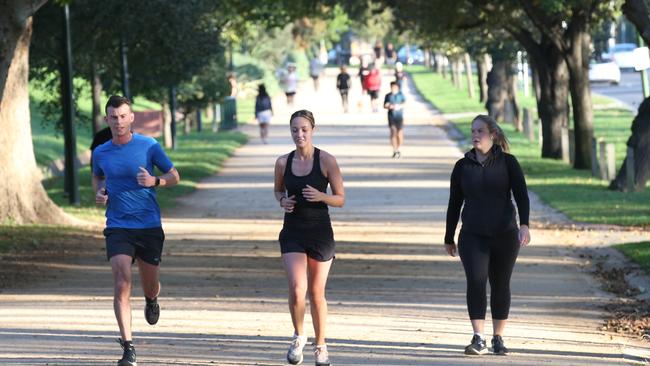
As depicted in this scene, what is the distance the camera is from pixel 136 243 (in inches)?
423

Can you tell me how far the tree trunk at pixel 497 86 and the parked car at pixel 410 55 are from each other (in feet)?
270

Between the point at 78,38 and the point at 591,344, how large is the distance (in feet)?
63.0

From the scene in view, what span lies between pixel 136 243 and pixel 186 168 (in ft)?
77.9

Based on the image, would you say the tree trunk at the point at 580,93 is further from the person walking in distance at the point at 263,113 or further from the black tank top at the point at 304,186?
the black tank top at the point at 304,186

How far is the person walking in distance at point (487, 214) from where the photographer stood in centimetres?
1105

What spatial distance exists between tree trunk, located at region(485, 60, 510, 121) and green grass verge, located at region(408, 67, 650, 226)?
1025 mm

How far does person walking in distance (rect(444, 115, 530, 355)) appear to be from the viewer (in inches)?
435

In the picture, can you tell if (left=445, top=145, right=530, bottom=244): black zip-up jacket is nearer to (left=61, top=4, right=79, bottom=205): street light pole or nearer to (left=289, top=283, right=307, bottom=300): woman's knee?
(left=289, top=283, right=307, bottom=300): woman's knee

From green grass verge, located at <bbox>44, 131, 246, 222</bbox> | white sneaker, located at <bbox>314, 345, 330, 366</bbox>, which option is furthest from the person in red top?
white sneaker, located at <bbox>314, 345, 330, 366</bbox>

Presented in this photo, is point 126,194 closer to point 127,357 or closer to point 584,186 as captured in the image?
point 127,357

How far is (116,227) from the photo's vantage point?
10.7 metres

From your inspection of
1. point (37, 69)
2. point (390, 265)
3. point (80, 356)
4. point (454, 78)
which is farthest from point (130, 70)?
point (454, 78)

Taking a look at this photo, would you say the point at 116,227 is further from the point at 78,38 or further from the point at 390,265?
the point at 78,38

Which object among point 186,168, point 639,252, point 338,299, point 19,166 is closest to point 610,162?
point 186,168
